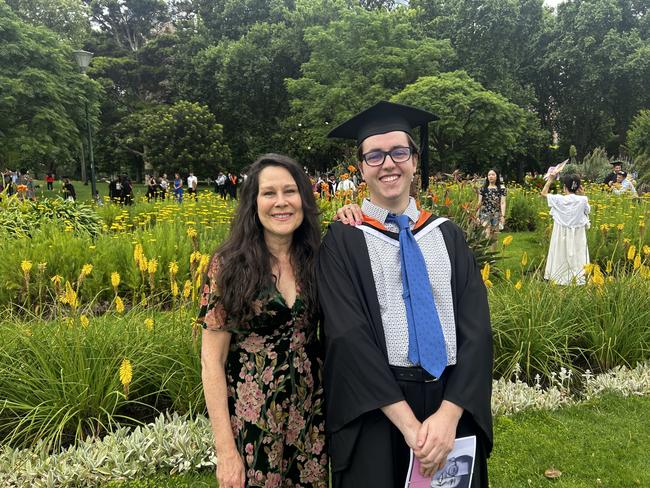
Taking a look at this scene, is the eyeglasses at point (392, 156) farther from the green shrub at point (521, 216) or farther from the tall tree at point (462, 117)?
the tall tree at point (462, 117)

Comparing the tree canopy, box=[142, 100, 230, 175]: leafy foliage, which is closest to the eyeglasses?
the tree canopy

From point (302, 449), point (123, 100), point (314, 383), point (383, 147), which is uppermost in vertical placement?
point (123, 100)

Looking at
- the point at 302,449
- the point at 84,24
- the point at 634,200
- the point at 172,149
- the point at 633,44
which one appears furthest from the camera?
the point at 84,24

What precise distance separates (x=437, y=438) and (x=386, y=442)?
19 centimetres

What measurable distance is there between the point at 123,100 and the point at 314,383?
35543 mm

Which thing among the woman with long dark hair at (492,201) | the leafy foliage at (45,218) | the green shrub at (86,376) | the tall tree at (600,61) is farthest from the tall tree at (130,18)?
the green shrub at (86,376)

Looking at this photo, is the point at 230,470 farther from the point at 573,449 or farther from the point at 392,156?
the point at 573,449

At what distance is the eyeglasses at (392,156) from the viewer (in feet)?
5.95

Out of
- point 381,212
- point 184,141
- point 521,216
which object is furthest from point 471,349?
point 184,141

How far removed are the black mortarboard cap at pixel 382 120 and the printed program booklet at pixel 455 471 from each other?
3.73 ft

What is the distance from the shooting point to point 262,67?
29188mm

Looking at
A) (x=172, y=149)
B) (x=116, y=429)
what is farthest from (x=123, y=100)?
(x=116, y=429)

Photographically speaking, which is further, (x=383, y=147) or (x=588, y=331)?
(x=588, y=331)

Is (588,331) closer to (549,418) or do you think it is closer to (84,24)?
(549,418)
